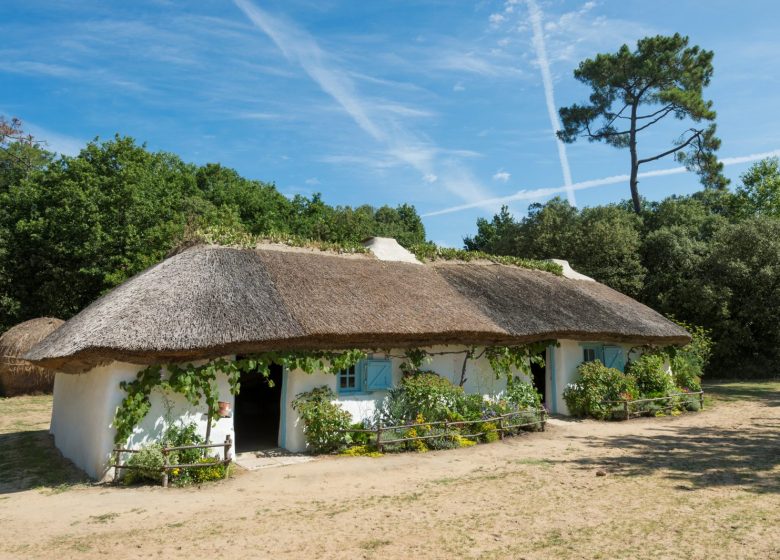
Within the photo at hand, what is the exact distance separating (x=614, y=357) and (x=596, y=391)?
211 cm

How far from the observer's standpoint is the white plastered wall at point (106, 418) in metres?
9.45

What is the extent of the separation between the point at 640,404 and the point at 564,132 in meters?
24.8

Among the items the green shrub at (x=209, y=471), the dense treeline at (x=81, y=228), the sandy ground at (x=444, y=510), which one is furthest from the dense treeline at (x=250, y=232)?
the sandy ground at (x=444, y=510)

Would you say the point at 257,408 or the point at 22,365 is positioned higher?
the point at 22,365

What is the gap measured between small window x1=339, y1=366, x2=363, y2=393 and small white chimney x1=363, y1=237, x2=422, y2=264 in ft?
14.2

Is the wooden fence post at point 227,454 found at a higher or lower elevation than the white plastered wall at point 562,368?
lower

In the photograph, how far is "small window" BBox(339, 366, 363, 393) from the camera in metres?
12.3

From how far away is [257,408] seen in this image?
17406mm

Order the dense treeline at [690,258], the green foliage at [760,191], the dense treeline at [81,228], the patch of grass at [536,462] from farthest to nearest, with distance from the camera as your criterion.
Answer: the green foliage at [760,191] < the dense treeline at [690,258] < the dense treeline at [81,228] < the patch of grass at [536,462]

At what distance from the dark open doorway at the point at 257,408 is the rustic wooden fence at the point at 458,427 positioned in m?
3.05

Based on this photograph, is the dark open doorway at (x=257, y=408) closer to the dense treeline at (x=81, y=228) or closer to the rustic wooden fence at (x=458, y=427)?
the rustic wooden fence at (x=458, y=427)

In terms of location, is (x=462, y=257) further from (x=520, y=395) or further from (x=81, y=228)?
(x=81, y=228)

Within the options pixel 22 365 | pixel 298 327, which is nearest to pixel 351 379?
pixel 298 327

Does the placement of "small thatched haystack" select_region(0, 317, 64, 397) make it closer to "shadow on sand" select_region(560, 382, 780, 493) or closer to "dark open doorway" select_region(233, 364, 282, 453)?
"dark open doorway" select_region(233, 364, 282, 453)
